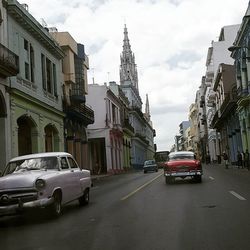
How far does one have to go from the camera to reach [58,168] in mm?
13562

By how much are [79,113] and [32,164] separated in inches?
1099

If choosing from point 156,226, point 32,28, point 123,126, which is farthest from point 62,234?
point 123,126

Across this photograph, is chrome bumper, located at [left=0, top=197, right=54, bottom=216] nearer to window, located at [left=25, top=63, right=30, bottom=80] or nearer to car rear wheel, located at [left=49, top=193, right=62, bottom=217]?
car rear wheel, located at [left=49, top=193, right=62, bottom=217]

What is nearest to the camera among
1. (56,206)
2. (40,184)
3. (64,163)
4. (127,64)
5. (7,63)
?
(40,184)

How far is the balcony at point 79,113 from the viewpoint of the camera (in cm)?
3929

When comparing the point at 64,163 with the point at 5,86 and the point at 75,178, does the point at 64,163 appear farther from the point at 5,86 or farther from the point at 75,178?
the point at 5,86

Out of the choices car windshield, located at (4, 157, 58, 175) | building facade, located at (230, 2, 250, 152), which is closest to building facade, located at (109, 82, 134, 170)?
building facade, located at (230, 2, 250, 152)

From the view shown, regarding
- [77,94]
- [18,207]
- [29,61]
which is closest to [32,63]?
[29,61]

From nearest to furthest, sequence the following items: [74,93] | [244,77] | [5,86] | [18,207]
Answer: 1. [18,207]
2. [5,86]
3. [74,93]
4. [244,77]

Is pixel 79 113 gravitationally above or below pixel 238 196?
above

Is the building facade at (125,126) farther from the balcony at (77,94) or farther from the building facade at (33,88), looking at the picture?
the building facade at (33,88)

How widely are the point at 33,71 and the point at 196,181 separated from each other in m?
13.3

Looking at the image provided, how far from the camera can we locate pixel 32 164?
13633 mm

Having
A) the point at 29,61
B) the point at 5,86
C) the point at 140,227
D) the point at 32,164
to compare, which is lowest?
the point at 140,227
